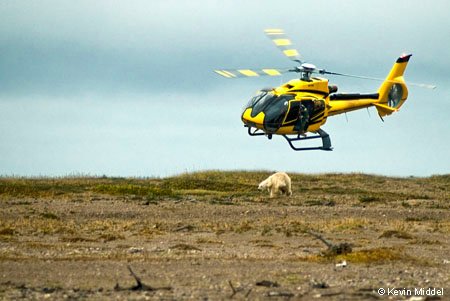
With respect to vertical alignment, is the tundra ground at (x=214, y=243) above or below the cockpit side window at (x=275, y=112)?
below

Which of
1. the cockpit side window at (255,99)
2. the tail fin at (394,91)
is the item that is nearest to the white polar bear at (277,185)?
the cockpit side window at (255,99)

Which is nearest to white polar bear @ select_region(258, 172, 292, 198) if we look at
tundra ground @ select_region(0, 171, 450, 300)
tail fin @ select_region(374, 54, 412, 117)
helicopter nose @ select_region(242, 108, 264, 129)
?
tundra ground @ select_region(0, 171, 450, 300)

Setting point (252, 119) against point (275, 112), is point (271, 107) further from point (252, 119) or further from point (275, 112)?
point (252, 119)

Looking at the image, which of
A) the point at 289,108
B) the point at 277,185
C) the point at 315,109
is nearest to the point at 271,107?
the point at 289,108

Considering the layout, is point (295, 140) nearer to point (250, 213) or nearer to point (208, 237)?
point (250, 213)

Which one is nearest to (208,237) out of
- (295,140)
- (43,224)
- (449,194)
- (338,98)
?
(43,224)

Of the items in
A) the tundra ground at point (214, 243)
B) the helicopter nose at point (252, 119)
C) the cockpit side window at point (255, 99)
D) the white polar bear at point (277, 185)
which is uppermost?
the cockpit side window at point (255, 99)

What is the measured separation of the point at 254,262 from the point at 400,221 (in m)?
12.6

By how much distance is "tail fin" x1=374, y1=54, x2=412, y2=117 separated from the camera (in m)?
51.7

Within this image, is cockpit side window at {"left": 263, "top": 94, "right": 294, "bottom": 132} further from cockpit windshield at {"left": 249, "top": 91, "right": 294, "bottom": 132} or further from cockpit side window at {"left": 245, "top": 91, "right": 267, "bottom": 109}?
cockpit side window at {"left": 245, "top": 91, "right": 267, "bottom": 109}

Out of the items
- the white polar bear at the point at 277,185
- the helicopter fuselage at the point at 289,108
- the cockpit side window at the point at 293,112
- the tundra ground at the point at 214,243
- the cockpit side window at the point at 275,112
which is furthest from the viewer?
the cockpit side window at the point at 293,112

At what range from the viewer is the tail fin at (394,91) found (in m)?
51.7

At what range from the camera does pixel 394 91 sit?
5253 centimetres

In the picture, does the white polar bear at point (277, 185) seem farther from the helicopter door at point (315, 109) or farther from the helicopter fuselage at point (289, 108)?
the helicopter door at point (315, 109)
